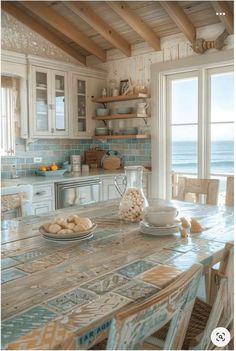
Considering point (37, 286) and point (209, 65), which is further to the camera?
point (209, 65)

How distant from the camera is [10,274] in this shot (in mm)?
1298

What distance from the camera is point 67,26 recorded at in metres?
4.22

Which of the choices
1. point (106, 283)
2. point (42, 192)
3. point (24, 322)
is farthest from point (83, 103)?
point (24, 322)

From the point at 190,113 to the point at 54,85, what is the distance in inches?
65.0

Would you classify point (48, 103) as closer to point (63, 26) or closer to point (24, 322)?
point (63, 26)

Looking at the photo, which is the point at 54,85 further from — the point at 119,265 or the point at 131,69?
the point at 119,265

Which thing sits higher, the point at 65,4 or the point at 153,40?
the point at 65,4

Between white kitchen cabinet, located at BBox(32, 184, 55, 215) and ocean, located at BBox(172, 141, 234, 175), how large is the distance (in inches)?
61.4

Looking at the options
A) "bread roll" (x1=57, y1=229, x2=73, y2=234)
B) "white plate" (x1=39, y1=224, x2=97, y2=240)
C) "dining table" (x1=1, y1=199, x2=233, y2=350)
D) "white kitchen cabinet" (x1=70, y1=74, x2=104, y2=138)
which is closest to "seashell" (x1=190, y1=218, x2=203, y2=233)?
"dining table" (x1=1, y1=199, x2=233, y2=350)

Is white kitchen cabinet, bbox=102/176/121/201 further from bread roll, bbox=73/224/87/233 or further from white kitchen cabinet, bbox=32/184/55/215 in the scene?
bread roll, bbox=73/224/87/233

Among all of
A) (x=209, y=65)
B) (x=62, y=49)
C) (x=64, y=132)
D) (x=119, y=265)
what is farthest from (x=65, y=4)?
(x=119, y=265)

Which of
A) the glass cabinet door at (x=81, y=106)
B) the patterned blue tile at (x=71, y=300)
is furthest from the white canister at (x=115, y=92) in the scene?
the patterned blue tile at (x=71, y=300)

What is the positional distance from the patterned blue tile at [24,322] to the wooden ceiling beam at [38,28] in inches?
153

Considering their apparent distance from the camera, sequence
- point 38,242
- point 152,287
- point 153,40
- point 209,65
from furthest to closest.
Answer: point 153,40 → point 209,65 → point 38,242 → point 152,287
